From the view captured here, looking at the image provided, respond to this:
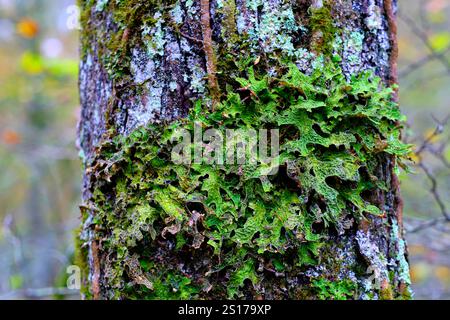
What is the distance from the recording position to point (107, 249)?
1.24m

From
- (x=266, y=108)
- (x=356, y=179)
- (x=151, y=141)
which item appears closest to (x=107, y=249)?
(x=151, y=141)

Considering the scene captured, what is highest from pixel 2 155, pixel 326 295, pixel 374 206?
pixel 2 155

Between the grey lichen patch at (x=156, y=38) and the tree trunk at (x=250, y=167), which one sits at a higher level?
the grey lichen patch at (x=156, y=38)

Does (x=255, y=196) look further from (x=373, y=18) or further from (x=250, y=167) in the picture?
(x=373, y=18)

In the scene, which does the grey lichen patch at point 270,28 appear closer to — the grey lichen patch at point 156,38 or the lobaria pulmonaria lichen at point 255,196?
the lobaria pulmonaria lichen at point 255,196

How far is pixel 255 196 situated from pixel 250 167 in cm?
8

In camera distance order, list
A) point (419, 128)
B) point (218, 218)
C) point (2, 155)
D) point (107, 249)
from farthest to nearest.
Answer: point (2, 155) < point (419, 128) < point (107, 249) < point (218, 218)

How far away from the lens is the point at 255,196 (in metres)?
1.13

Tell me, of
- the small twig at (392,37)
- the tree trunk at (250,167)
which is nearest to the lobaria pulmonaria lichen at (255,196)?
the tree trunk at (250,167)

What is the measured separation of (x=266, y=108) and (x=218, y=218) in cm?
32

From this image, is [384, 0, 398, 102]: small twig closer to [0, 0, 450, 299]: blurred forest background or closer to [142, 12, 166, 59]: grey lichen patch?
[142, 12, 166, 59]: grey lichen patch

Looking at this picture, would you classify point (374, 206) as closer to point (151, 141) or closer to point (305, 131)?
point (305, 131)

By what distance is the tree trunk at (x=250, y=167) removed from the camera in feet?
3.70

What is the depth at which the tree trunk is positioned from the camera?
1.13 metres
